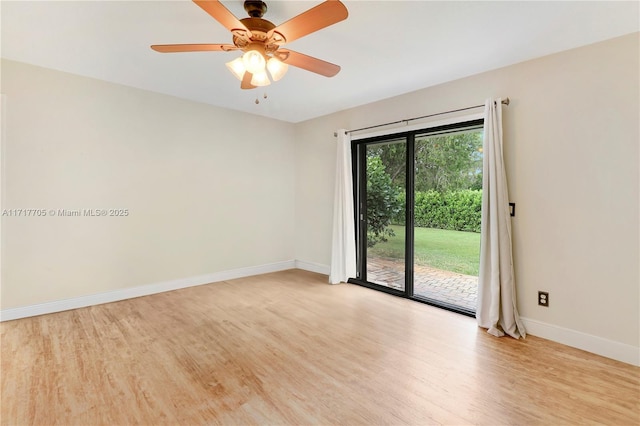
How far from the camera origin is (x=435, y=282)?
3736 millimetres

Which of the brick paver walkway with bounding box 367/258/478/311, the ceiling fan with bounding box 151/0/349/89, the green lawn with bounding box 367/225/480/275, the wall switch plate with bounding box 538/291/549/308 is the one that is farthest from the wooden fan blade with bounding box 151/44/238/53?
the wall switch plate with bounding box 538/291/549/308

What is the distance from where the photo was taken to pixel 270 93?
12.1ft

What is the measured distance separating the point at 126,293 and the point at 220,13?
343 cm

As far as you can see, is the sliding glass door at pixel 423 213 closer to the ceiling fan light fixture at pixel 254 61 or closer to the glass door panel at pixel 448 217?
the glass door panel at pixel 448 217

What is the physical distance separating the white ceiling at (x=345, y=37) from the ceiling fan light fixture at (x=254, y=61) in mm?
382

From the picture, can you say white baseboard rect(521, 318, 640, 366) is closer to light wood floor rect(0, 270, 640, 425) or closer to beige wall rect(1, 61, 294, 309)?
light wood floor rect(0, 270, 640, 425)

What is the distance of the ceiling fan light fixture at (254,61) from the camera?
1.95m

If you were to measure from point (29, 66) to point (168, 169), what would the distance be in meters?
1.62

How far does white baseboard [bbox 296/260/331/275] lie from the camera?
4.82 meters

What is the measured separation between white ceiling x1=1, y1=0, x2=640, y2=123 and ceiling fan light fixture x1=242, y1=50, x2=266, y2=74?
Answer: 382 millimetres

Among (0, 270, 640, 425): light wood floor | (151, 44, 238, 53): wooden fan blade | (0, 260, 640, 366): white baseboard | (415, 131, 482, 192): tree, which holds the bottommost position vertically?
(0, 270, 640, 425): light wood floor

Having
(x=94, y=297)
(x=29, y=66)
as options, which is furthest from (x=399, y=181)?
(x=29, y=66)

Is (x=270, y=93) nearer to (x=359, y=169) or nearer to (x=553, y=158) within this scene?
(x=359, y=169)

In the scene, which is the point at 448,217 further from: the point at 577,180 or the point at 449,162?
the point at 577,180
